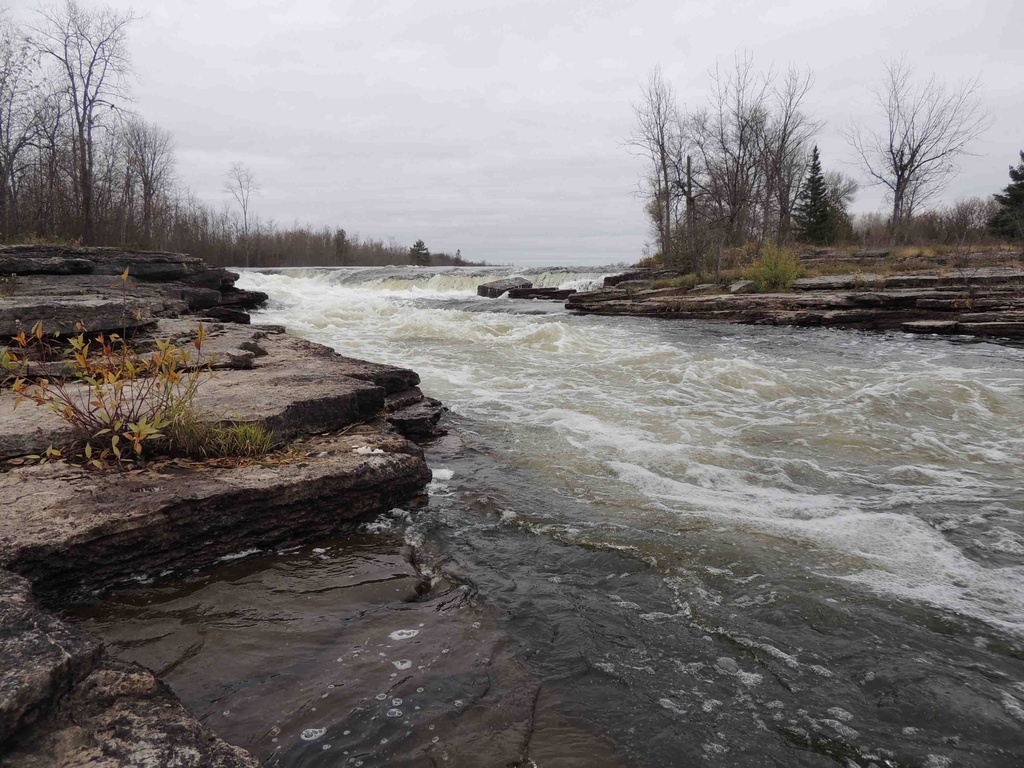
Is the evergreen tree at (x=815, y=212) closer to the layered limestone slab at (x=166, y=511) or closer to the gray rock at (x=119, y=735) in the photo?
the layered limestone slab at (x=166, y=511)

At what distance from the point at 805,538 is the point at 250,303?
692 inches

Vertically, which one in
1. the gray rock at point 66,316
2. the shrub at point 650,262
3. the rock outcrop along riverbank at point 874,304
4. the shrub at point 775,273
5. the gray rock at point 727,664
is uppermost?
the shrub at point 650,262

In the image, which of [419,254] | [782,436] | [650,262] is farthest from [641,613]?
[419,254]

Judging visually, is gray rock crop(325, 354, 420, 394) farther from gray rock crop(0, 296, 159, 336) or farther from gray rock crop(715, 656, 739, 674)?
gray rock crop(715, 656, 739, 674)

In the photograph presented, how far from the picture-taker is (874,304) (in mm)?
14164

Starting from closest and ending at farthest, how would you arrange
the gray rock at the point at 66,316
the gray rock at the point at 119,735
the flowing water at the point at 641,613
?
the gray rock at the point at 119,735 < the flowing water at the point at 641,613 < the gray rock at the point at 66,316

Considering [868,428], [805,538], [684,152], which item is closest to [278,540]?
[805,538]

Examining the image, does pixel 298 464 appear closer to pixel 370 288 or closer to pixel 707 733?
pixel 707 733

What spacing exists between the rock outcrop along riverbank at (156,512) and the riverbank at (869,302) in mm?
12025

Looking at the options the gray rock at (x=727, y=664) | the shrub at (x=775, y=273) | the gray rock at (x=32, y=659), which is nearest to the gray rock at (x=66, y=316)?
the gray rock at (x=32, y=659)

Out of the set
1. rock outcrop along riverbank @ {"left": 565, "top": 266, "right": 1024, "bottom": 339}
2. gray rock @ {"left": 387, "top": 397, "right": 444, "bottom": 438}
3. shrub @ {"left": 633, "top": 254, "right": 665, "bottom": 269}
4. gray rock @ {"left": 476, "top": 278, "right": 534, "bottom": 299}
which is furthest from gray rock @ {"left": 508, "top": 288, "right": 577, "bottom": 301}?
gray rock @ {"left": 387, "top": 397, "right": 444, "bottom": 438}

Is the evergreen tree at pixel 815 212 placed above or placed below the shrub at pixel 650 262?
above

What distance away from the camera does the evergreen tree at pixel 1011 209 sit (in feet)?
99.3

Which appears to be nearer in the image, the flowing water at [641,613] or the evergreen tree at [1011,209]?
the flowing water at [641,613]
